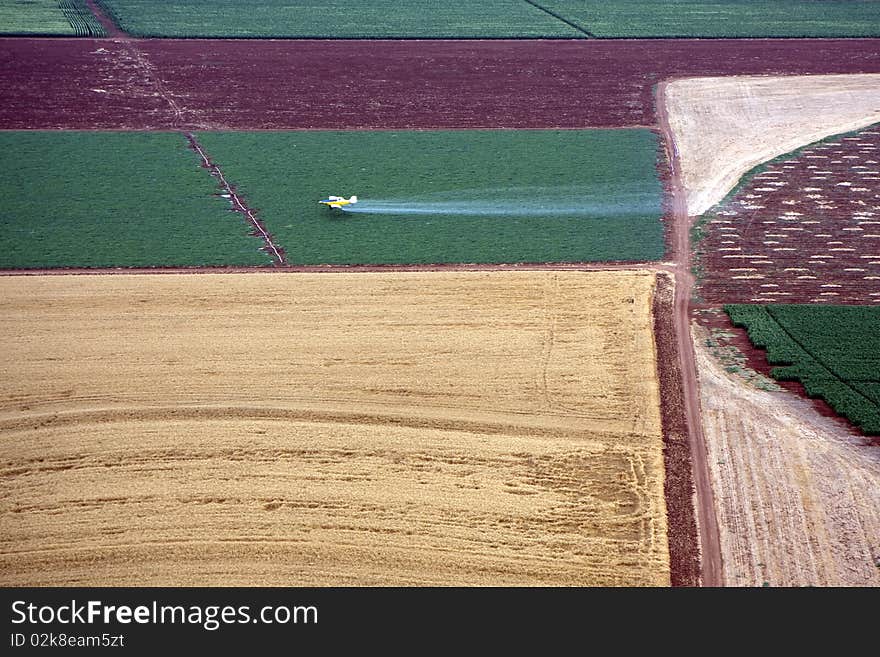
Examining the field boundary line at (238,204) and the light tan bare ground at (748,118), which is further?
the light tan bare ground at (748,118)

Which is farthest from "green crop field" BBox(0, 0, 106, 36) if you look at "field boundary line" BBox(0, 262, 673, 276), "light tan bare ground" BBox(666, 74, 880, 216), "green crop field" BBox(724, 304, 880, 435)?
"green crop field" BBox(724, 304, 880, 435)

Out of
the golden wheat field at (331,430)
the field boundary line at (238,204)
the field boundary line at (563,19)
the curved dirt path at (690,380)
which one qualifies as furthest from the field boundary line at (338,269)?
the field boundary line at (563,19)

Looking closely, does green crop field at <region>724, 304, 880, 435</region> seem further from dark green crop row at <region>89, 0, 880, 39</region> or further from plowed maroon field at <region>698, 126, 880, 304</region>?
dark green crop row at <region>89, 0, 880, 39</region>

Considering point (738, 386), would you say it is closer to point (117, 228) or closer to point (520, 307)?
point (520, 307)

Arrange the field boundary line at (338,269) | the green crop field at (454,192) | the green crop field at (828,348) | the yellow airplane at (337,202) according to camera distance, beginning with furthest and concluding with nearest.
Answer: the yellow airplane at (337,202)
the green crop field at (454,192)
the field boundary line at (338,269)
the green crop field at (828,348)

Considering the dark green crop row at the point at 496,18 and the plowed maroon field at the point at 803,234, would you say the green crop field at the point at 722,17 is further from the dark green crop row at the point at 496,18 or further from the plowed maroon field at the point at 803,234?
the plowed maroon field at the point at 803,234
